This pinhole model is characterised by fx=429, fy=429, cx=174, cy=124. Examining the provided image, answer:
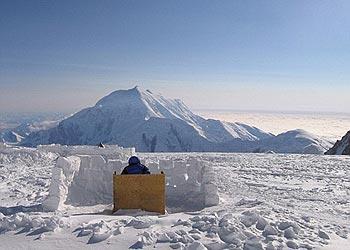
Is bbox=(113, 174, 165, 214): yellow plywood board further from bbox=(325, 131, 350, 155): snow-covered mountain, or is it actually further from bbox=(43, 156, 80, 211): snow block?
bbox=(325, 131, 350, 155): snow-covered mountain

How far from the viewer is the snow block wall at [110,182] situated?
9.91m

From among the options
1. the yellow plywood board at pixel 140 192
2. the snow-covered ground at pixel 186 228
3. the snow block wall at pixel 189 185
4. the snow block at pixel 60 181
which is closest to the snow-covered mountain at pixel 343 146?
the snow block wall at pixel 189 185

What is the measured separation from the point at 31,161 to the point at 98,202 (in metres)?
9.47

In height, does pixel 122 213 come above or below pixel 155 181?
below

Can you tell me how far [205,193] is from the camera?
10000mm

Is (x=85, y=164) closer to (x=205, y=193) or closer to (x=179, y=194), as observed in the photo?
(x=179, y=194)

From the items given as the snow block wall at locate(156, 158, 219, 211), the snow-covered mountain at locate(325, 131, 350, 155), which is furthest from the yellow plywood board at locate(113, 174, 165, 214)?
the snow-covered mountain at locate(325, 131, 350, 155)

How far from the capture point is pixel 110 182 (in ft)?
36.7

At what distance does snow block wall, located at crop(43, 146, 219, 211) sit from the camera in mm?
9906

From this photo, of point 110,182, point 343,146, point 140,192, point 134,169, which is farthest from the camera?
point 343,146

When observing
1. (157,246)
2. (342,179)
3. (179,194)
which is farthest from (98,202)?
(342,179)

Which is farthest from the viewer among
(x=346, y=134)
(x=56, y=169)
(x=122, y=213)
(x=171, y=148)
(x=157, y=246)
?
(x=171, y=148)

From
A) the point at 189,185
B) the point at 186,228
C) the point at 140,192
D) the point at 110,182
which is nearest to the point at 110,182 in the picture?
the point at 110,182

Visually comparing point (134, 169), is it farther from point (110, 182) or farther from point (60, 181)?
point (110, 182)
